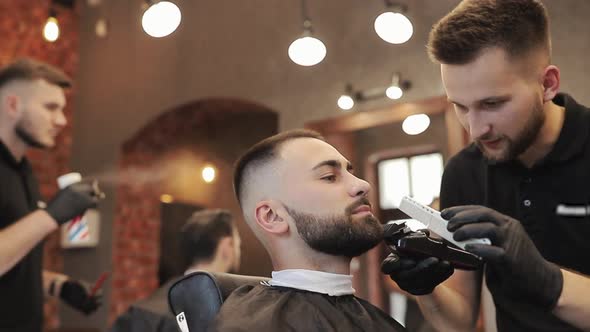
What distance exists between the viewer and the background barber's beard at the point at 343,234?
1.61 m

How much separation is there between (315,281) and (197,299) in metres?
0.30

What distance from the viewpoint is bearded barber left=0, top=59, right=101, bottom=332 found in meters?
2.57

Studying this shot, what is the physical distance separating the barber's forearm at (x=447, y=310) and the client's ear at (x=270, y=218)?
423 millimetres

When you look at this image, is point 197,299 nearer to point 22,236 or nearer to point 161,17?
point 22,236

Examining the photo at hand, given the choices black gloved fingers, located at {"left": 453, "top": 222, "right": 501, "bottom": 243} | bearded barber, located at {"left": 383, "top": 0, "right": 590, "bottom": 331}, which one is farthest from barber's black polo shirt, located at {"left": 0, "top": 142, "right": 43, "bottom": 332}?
black gloved fingers, located at {"left": 453, "top": 222, "right": 501, "bottom": 243}

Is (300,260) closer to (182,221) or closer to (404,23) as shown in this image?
(404,23)

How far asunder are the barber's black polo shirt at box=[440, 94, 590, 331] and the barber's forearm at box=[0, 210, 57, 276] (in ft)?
5.83

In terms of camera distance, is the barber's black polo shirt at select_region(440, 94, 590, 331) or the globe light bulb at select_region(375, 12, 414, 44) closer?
the barber's black polo shirt at select_region(440, 94, 590, 331)

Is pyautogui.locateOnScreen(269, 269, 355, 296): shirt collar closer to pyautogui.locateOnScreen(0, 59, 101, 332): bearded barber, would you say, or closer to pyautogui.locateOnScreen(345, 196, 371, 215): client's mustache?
pyautogui.locateOnScreen(345, 196, 371, 215): client's mustache

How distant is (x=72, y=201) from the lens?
2.71 metres

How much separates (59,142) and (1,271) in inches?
146

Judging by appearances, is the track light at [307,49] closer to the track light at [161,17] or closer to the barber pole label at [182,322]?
the track light at [161,17]

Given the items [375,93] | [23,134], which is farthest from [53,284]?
[375,93]

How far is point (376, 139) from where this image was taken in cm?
629
